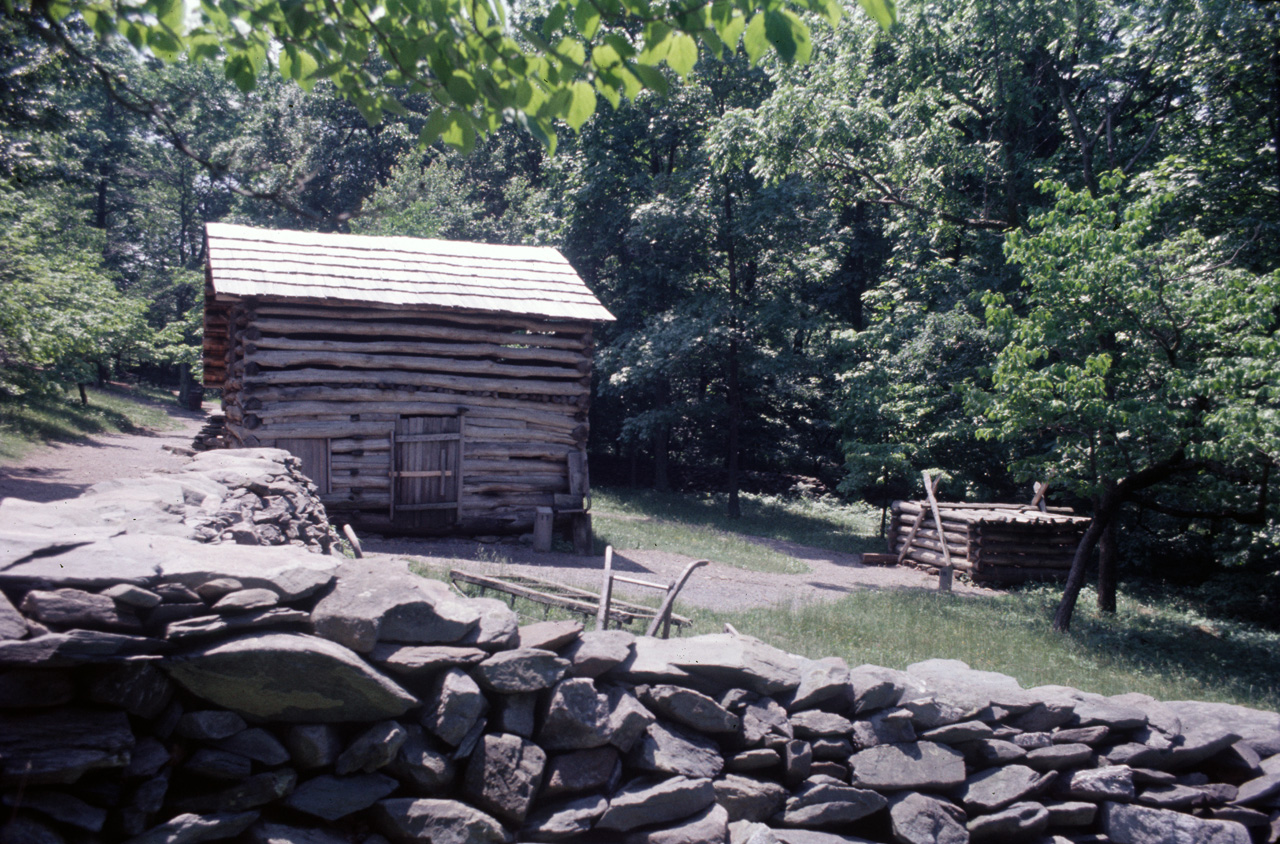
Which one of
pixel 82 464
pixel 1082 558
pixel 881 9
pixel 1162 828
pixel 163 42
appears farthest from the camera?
pixel 82 464

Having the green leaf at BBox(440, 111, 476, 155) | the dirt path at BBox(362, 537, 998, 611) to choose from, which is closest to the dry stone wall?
A: the green leaf at BBox(440, 111, 476, 155)

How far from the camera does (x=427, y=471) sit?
519 inches

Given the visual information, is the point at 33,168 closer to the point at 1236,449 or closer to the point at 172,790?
the point at 172,790

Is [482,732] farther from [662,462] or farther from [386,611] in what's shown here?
[662,462]

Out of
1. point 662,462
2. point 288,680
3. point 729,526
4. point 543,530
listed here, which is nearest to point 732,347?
point 729,526

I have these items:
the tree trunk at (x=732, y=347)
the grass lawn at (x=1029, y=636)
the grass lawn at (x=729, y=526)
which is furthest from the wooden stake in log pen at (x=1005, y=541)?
the tree trunk at (x=732, y=347)

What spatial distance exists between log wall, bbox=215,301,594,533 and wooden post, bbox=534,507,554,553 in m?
0.54

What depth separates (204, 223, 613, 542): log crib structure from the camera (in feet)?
40.4

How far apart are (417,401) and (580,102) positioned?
1039 centimetres

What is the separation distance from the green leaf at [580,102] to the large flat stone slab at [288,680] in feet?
7.77

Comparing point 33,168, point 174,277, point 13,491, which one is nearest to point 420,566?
point 13,491

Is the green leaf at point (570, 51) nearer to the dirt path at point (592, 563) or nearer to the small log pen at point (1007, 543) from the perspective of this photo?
the dirt path at point (592, 563)

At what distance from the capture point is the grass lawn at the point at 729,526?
15.7 metres

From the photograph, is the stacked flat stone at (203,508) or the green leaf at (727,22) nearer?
the green leaf at (727,22)
